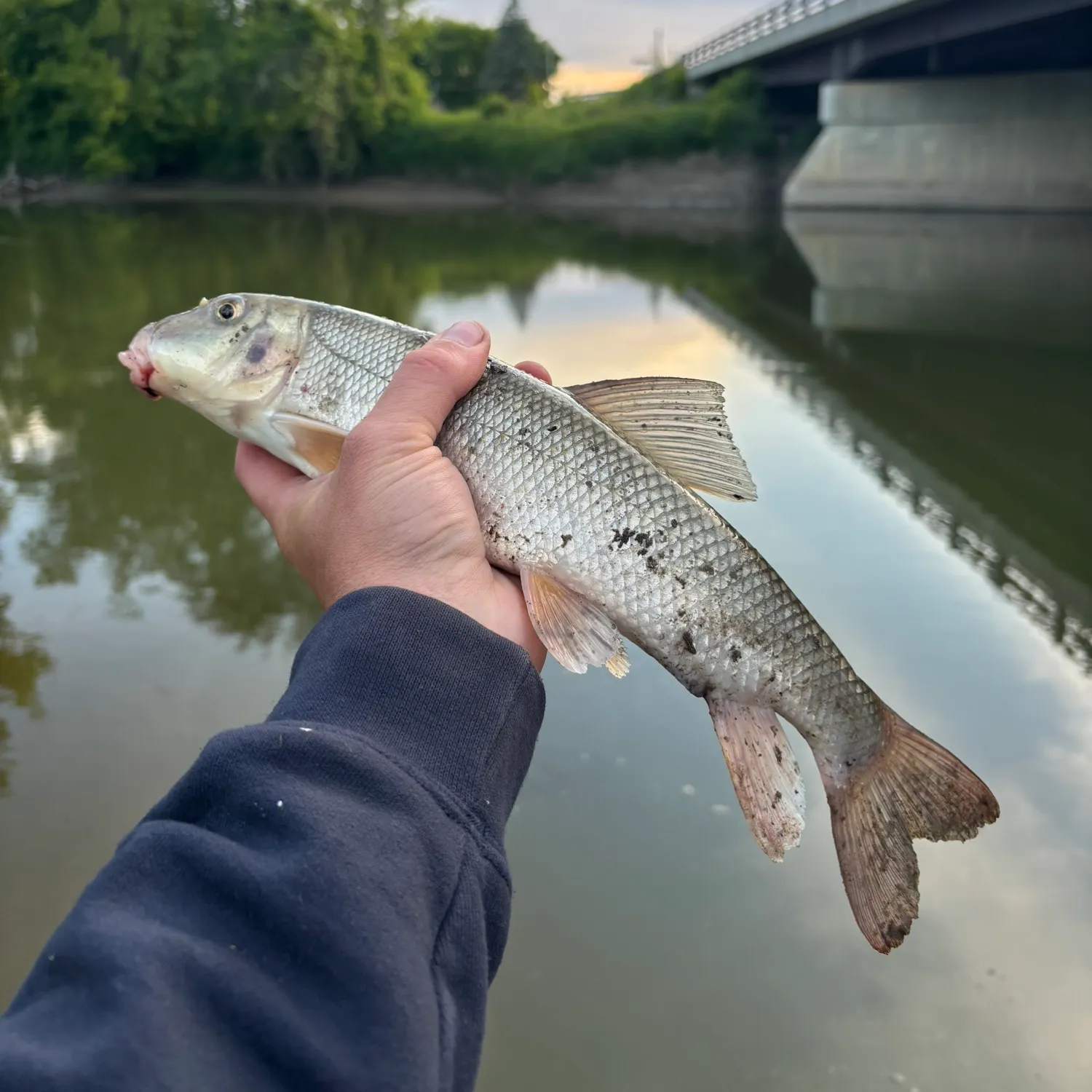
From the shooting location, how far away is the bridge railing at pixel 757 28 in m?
32.6

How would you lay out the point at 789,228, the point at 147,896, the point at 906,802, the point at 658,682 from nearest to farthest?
the point at 147,896 < the point at 906,802 < the point at 658,682 < the point at 789,228

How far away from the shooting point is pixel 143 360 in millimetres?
2689

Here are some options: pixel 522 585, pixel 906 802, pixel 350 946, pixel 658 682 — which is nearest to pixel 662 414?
pixel 522 585

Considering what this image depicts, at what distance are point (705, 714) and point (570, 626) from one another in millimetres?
2277

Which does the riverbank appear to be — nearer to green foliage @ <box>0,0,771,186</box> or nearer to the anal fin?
green foliage @ <box>0,0,771,186</box>

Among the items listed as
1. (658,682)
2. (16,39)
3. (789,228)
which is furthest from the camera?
(16,39)

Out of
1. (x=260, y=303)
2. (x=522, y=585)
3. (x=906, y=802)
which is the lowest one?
(x=906, y=802)

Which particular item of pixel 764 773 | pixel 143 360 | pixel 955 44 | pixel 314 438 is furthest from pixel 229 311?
pixel 955 44

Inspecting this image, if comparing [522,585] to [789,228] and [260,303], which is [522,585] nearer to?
[260,303]

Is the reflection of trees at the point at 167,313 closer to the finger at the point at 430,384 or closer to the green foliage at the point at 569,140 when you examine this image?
the finger at the point at 430,384

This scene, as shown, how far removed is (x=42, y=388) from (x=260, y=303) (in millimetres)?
8201

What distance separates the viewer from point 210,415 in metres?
2.70

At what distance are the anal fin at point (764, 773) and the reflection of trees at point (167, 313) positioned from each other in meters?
3.39

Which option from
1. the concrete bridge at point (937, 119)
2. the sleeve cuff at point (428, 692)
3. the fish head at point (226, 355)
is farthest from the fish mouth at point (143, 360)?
the concrete bridge at point (937, 119)
